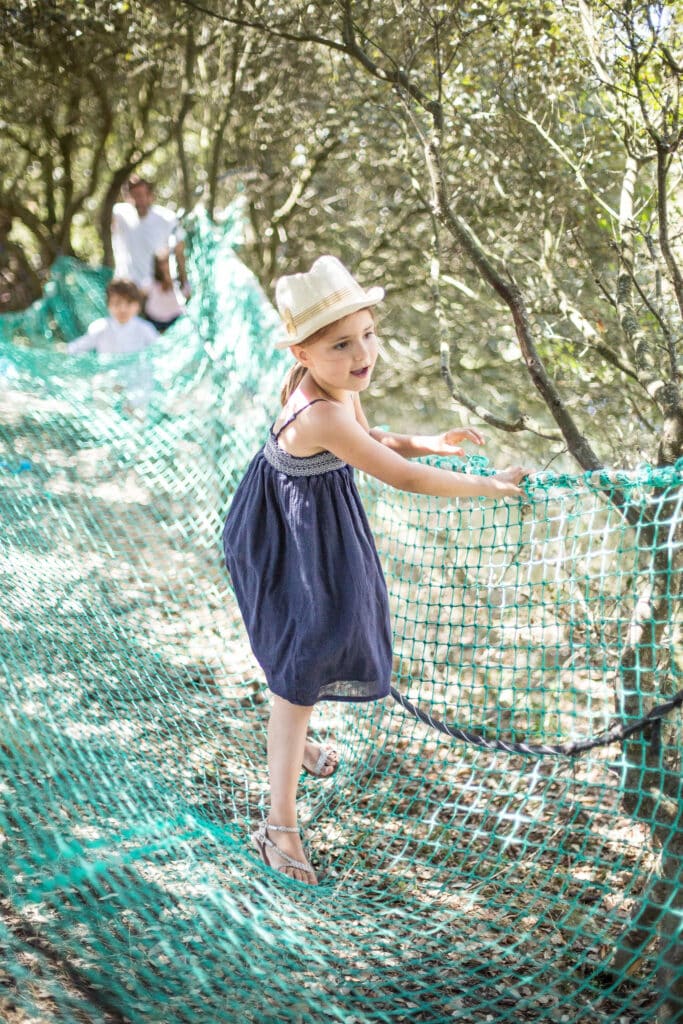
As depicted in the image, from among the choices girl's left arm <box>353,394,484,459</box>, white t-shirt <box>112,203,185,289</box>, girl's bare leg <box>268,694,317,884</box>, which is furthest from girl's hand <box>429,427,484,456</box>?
white t-shirt <box>112,203,185,289</box>

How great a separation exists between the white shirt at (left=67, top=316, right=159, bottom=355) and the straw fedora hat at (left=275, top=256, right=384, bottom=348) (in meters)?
3.48

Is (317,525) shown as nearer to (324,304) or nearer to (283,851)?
(324,304)

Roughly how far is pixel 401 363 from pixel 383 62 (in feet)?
6.74

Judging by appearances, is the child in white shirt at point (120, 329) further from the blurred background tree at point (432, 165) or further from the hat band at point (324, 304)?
the hat band at point (324, 304)

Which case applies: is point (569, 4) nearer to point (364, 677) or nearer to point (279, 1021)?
point (364, 677)

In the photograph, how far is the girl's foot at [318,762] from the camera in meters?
2.27

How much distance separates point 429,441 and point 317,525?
30 cm

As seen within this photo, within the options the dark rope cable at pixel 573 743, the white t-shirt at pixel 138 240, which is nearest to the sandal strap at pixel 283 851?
the dark rope cable at pixel 573 743

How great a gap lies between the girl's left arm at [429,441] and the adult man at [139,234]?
3886 millimetres

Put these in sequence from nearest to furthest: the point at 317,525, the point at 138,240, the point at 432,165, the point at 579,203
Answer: the point at 317,525 → the point at 432,165 → the point at 579,203 → the point at 138,240

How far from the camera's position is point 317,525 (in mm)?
1763

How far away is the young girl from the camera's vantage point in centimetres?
168

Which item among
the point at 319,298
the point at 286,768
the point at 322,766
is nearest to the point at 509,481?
the point at 319,298

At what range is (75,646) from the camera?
7.89ft
